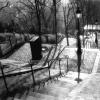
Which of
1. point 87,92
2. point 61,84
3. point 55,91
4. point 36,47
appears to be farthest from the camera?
point 36,47

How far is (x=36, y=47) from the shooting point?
13391 mm

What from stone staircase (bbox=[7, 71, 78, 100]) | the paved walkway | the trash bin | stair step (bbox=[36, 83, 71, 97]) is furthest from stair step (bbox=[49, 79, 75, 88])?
the trash bin

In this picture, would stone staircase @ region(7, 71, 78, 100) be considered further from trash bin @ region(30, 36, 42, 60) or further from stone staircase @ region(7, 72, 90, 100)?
trash bin @ region(30, 36, 42, 60)

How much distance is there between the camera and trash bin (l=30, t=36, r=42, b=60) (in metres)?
13.2

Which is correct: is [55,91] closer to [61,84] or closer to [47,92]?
[47,92]

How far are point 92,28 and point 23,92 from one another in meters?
27.5

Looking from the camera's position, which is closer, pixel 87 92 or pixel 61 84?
pixel 87 92

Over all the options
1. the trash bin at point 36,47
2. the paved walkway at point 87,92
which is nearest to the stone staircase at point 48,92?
the paved walkway at point 87,92

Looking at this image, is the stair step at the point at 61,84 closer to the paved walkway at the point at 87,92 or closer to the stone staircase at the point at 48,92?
the stone staircase at the point at 48,92

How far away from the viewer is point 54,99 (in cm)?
562

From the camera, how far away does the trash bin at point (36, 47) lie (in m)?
13.2

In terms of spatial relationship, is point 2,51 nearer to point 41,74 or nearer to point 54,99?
point 41,74

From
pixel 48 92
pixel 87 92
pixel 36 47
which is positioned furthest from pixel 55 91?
pixel 36 47

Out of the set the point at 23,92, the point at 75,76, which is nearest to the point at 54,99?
the point at 23,92
